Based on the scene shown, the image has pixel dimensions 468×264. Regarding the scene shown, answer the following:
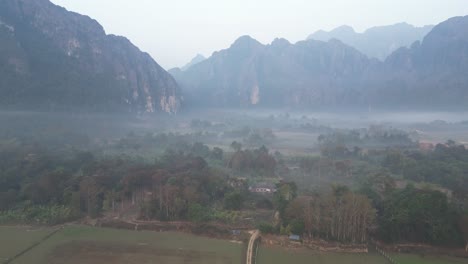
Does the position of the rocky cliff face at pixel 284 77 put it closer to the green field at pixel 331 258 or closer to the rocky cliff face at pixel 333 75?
the rocky cliff face at pixel 333 75

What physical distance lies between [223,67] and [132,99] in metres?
65.2

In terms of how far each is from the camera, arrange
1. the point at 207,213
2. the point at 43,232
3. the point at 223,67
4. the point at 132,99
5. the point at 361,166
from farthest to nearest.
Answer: the point at 223,67 < the point at 132,99 < the point at 361,166 < the point at 207,213 < the point at 43,232

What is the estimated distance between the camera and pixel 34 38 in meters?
69.9

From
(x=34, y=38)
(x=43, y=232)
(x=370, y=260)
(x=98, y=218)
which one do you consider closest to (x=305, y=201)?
(x=370, y=260)

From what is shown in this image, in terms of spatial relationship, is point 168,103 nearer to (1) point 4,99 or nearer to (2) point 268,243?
(1) point 4,99

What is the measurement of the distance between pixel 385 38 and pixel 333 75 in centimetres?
6983

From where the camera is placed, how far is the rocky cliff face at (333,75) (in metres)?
95.1

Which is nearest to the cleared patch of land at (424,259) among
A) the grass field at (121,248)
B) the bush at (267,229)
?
the bush at (267,229)

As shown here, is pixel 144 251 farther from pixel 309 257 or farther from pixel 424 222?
pixel 424 222

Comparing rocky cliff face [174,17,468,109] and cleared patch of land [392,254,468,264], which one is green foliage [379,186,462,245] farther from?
rocky cliff face [174,17,468,109]

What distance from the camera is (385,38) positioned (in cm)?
18000

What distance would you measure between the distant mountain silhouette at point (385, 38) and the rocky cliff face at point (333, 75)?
4543 cm

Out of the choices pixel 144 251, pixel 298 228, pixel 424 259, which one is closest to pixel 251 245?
pixel 298 228

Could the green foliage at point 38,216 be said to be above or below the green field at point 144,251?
above
